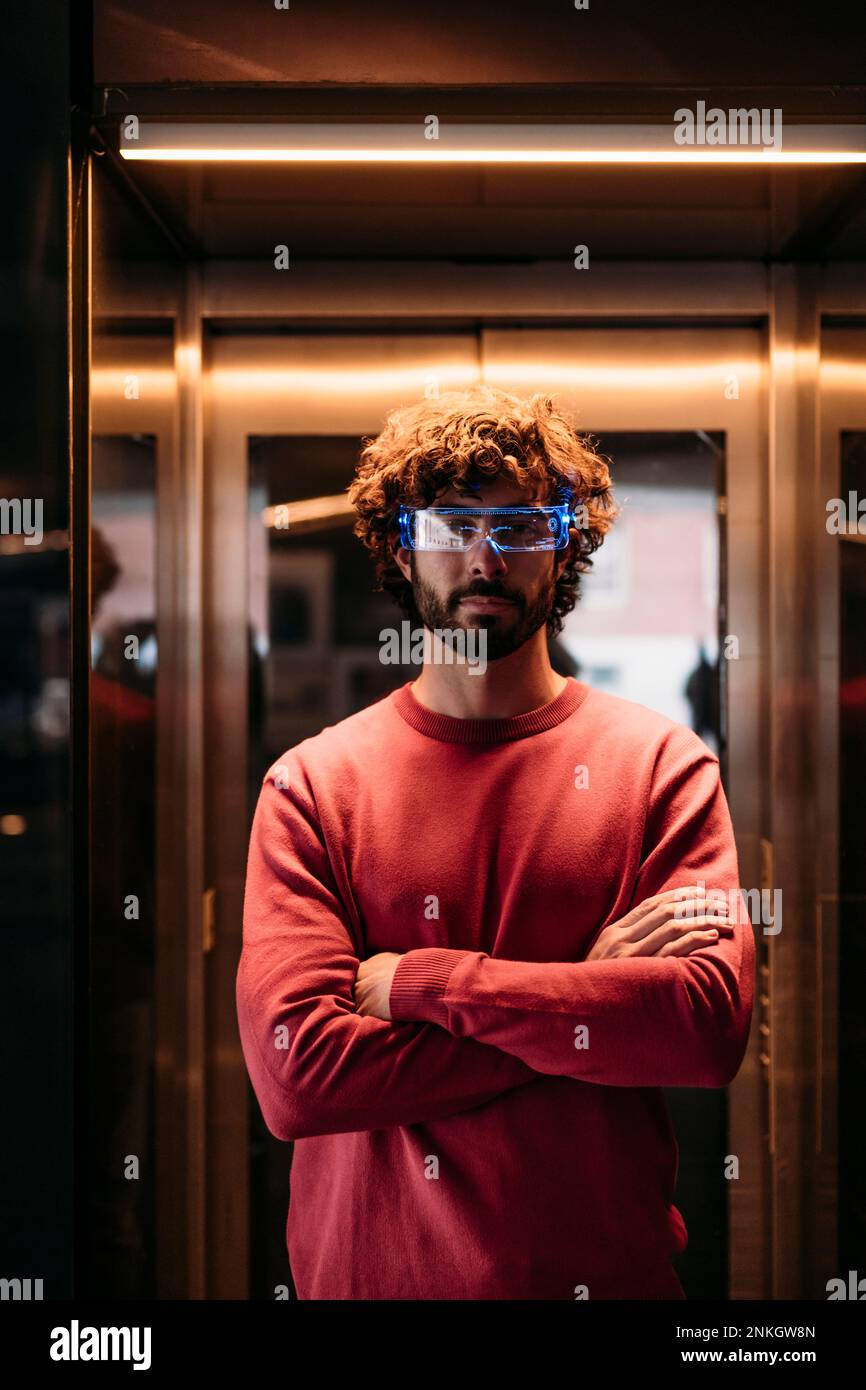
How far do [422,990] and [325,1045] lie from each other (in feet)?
0.56

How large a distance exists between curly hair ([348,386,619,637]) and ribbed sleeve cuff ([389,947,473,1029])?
2.34ft

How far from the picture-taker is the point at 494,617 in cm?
195

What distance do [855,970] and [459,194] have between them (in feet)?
6.25

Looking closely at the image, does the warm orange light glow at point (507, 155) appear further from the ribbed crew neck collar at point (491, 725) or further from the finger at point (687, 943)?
the finger at point (687, 943)

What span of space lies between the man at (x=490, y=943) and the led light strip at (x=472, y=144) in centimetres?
43

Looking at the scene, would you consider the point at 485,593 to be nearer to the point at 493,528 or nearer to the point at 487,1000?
the point at 493,528

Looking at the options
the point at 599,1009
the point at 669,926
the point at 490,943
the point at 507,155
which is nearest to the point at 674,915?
the point at 669,926

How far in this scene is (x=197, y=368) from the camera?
2.64 metres

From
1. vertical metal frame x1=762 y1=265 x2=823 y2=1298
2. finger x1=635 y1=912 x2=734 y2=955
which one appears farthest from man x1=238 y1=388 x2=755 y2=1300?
vertical metal frame x1=762 y1=265 x2=823 y2=1298

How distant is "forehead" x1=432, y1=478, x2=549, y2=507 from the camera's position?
1937 millimetres
